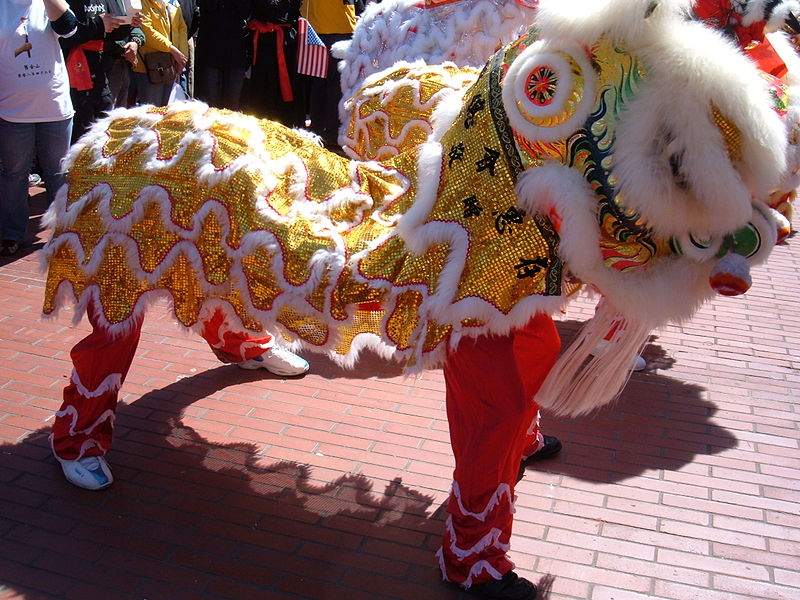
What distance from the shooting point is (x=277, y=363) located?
408cm

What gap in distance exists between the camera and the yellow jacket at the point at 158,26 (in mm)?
6367

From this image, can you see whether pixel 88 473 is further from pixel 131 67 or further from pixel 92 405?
pixel 131 67

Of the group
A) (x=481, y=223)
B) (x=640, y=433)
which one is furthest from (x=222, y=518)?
(x=640, y=433)

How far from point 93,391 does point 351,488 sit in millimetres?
1061

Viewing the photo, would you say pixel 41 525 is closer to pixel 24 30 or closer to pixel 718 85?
pixel 718 85

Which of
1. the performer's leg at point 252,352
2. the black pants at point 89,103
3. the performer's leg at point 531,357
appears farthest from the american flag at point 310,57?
the performer's leg at point 531,357

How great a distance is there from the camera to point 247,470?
3318 millimetres

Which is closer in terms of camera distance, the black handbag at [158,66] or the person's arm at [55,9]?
the person's arm at [55,9]

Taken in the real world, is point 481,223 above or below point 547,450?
above

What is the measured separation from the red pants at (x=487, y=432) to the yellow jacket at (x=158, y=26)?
191 inches

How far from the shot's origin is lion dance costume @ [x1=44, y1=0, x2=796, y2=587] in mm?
1982

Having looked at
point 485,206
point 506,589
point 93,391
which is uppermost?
point 485,206

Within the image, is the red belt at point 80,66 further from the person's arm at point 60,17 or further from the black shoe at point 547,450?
the black shoe at point 547,450

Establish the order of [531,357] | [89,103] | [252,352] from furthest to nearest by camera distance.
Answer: [89,103]
[252,352]
[531,357]
